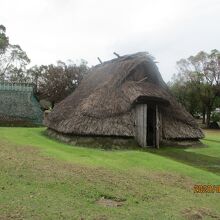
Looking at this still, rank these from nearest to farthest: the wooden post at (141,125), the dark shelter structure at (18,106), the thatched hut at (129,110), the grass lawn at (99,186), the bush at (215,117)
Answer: the grass lawn at (99,186)
the thatched hut at (129,110)
the wooden post at (141,125)
the dark shelter structure at (18,106)
the bush at (215,117)

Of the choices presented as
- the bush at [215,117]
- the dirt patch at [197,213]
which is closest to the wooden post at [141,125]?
the dirt patch at [197,213]

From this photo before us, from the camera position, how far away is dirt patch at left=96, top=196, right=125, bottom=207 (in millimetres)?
8305

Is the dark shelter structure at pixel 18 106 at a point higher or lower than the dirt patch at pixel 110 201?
higher

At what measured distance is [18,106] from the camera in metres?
28.3

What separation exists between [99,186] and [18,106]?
20.1 m

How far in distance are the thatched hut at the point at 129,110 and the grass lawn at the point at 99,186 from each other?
10.9 ft

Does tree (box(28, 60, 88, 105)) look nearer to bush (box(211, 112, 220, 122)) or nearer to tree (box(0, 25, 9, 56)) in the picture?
tree (box(0, 25, 9, 56))

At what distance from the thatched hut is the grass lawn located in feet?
10.9

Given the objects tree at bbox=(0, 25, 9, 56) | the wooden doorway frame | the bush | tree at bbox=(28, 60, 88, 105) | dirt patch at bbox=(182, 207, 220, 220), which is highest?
tree at bbox=(0, 25, 9, 56)

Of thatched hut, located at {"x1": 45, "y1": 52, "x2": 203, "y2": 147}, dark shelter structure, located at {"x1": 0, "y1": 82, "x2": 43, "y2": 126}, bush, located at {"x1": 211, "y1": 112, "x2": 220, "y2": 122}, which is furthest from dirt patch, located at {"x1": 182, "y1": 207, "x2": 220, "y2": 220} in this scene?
bush, located at {"x1": 211, "y1": 112, "x2": 220, "y2": 122}

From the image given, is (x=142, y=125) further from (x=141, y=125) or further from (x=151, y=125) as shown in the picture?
(x=151, y=125)

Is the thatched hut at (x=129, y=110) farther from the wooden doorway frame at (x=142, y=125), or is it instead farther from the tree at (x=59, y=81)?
the tree at (x=59, y=81)

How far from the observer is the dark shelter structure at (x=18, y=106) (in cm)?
2775

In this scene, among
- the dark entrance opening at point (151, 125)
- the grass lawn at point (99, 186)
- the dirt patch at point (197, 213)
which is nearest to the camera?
the grass lawn at point (99, 186)
